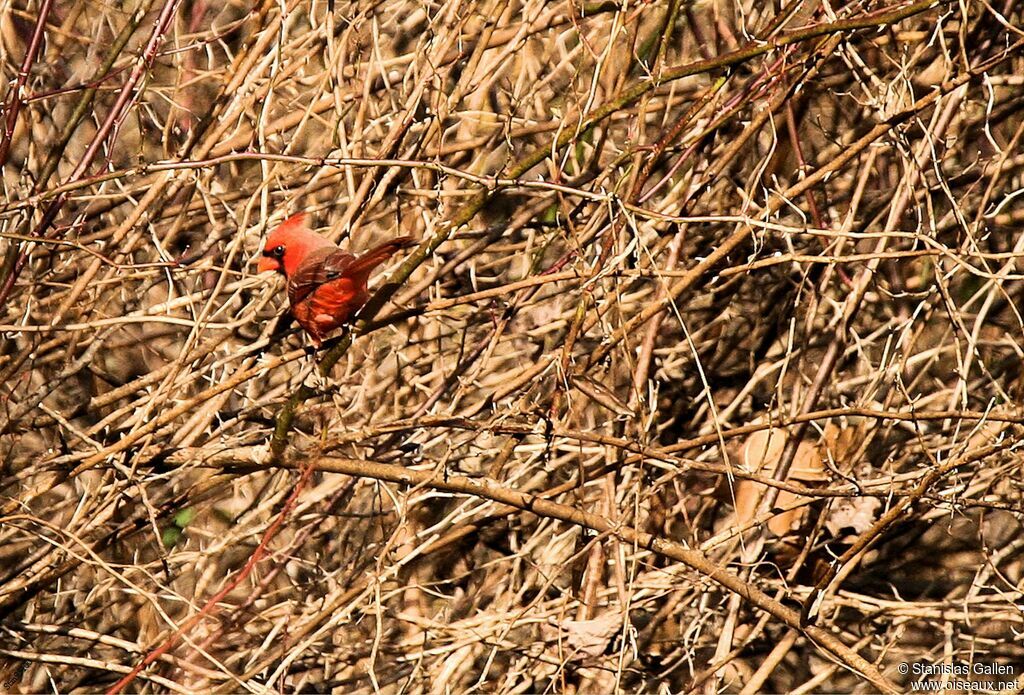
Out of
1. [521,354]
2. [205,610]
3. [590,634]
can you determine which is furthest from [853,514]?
[205,610]

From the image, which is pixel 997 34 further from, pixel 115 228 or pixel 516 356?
pixel 115 228

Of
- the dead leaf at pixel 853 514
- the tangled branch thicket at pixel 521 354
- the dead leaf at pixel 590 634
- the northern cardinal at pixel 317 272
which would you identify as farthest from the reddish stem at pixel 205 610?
the dead leaf at pixel 853 514

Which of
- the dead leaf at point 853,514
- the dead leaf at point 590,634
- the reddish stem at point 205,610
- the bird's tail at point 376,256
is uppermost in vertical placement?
Answer: the bird's tail at point 376,256

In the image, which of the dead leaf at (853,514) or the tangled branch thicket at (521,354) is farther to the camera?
the dead leaf at (853,514)

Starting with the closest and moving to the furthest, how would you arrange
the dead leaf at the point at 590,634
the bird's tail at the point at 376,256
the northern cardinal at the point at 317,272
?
the bird's tail at the point at 376,256
the northern cardinal at the point at 317,272
the dead leaf at the point at 590,634

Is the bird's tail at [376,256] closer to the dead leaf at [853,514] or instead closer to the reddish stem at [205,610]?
the reddish stem at [205,610]

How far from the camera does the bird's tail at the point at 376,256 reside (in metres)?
2.81

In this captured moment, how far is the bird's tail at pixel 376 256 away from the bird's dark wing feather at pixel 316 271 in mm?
37

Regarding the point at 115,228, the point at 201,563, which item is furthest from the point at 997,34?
the point at 201,563

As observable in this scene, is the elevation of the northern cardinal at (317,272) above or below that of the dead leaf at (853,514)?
above

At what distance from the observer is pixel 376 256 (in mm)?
2998

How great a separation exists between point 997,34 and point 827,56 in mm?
693

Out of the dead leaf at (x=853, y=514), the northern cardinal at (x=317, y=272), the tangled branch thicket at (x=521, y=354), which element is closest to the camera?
the northern cardinal at (x=317, y=272)

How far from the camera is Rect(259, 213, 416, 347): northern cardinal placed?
10.3ft
